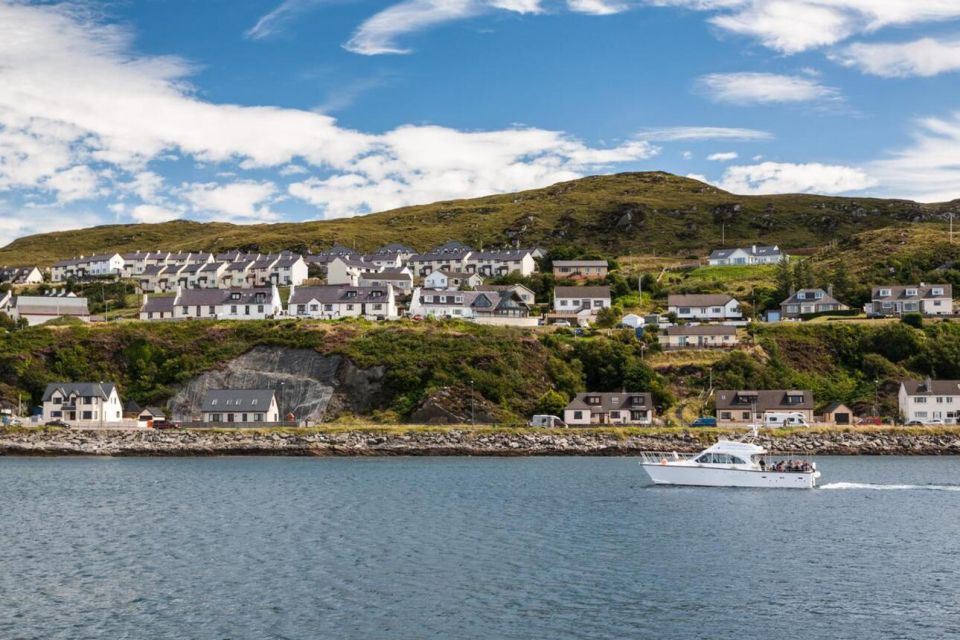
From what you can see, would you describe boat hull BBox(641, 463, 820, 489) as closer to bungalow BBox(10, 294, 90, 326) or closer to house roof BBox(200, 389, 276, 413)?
house roof BBox(200, 389, 276, 413)

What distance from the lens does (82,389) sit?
92562 mm

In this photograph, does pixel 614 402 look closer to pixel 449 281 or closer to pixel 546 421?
pixel 546 421

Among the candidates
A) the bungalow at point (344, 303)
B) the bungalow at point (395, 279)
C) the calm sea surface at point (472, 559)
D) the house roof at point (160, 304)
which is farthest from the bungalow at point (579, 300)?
the calm sea surface at point (472, 559)

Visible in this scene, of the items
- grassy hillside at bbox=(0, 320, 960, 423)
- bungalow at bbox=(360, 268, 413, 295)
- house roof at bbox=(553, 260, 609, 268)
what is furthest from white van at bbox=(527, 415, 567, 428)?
house roof at bbox=(553, 260, 609, 268)

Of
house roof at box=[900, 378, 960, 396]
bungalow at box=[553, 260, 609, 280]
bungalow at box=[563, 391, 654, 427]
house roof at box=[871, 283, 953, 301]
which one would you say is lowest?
bungalow at box=[563, 391, 654, 427]

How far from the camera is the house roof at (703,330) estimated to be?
108 m

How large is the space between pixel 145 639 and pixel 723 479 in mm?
42516

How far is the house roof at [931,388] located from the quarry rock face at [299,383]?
4949cm

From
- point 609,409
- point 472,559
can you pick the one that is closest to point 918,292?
point 609,409

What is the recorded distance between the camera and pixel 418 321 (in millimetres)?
111812

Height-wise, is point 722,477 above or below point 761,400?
below

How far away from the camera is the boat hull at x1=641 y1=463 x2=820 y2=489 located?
60.5 metres

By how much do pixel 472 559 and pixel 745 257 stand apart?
139012mm

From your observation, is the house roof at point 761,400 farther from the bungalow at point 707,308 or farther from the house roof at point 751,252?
the house roof at point 751,252
